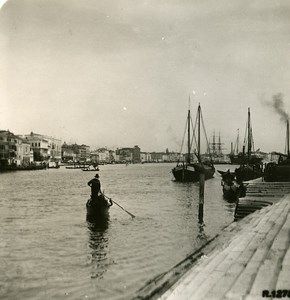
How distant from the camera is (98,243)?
17109 millimetres

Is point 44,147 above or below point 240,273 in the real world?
above

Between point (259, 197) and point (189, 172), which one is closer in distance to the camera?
point (259, 197)

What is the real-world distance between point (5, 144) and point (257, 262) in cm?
12364

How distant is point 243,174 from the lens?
158 ft

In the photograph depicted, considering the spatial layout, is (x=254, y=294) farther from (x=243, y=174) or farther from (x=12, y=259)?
(x=243, y=174)

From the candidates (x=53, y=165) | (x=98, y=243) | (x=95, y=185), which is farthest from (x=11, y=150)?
(x=98, y=243)

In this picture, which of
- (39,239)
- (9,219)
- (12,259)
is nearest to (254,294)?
(12,259)

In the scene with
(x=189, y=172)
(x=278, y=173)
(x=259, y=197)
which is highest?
(x=278, y=173)

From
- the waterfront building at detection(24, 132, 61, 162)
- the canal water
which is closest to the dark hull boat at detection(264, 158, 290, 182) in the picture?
the canal water

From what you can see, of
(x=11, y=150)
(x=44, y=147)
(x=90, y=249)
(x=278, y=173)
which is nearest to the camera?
(x=90, y=249)

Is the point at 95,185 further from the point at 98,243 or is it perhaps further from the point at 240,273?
the point at 240,273

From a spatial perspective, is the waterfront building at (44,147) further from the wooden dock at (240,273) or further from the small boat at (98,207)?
the wooden dock at (240,273)

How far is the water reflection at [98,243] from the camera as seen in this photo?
12730mm

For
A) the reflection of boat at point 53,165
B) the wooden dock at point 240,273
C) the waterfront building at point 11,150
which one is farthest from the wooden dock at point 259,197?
the reflection of boat at point 53,165
